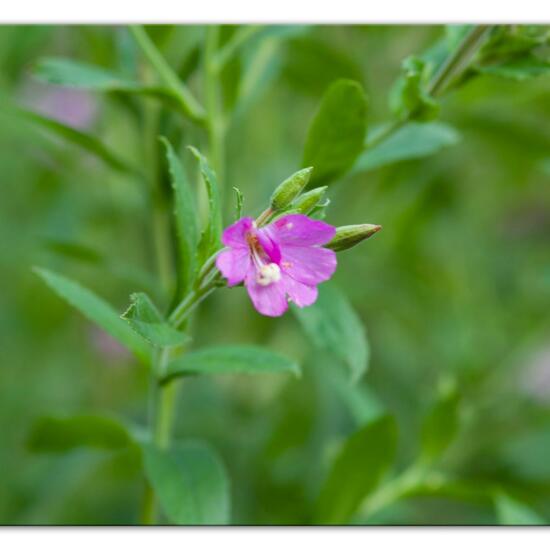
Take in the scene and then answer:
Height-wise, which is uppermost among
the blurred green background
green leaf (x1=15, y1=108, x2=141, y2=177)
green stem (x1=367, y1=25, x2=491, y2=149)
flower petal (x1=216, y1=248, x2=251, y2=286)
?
green stem (x1=367, y1=25, x2=491, y2=149)

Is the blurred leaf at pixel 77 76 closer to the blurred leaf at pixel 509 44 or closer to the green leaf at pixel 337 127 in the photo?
the green leaf at pixel 337 127

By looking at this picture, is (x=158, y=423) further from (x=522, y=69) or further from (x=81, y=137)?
(x=522, y=69)

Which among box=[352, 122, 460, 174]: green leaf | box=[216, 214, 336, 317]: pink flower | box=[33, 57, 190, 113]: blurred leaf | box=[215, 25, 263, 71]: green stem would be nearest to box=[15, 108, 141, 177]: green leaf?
box=[33, 57, 190, 113]: blurred leaf

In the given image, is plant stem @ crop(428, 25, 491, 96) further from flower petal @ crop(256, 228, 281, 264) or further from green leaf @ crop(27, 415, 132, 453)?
green leaf @ crop(27, 415, 132, 453)

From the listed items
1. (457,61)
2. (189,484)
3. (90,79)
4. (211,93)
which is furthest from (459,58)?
(189,484)

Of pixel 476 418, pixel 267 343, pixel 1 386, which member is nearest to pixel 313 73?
pixel 267 343

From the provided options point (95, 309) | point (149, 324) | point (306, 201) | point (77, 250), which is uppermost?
point (306, 201)

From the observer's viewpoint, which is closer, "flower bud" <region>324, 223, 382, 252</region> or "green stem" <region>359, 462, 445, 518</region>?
"flower bud" <region>324, 223, 382, 252</region>
